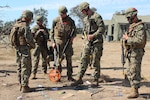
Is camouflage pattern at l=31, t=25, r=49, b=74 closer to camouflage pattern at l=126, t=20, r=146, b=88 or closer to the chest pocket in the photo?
the chest pocket

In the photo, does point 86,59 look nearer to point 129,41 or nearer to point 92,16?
point 92,16

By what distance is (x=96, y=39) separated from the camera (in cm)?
920

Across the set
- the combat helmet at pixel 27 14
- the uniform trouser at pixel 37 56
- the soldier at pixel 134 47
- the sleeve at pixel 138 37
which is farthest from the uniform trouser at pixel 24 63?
the sleeve at pixel 138 37

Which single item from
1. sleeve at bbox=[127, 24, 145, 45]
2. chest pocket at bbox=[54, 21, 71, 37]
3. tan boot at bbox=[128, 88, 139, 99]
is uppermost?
chest pocket at bbox=[54, 21, 71, 37]

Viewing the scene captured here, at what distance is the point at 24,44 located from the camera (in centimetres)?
862

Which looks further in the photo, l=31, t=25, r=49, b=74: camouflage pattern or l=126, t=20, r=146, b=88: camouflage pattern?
l=31, t=25, r=49, b=74: camouflage pattern

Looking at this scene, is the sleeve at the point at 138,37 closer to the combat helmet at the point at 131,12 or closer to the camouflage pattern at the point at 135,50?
the camouflage pattern at the point at 135,50

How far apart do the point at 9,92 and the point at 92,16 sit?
114 inches

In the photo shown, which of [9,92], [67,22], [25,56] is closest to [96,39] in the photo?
[67,22]

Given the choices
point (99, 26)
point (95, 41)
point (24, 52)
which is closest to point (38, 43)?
point (24, 52)

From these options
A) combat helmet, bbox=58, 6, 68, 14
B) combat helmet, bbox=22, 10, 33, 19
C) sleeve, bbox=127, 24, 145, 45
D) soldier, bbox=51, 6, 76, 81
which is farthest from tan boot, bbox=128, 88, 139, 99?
combat helmet, bbox=58, 6, 68, 14

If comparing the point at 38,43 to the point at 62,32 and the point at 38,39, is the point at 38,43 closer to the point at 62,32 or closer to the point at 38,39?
the point at 38,39

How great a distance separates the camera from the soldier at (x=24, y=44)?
8516 mm

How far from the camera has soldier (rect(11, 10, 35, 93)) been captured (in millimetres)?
8516
